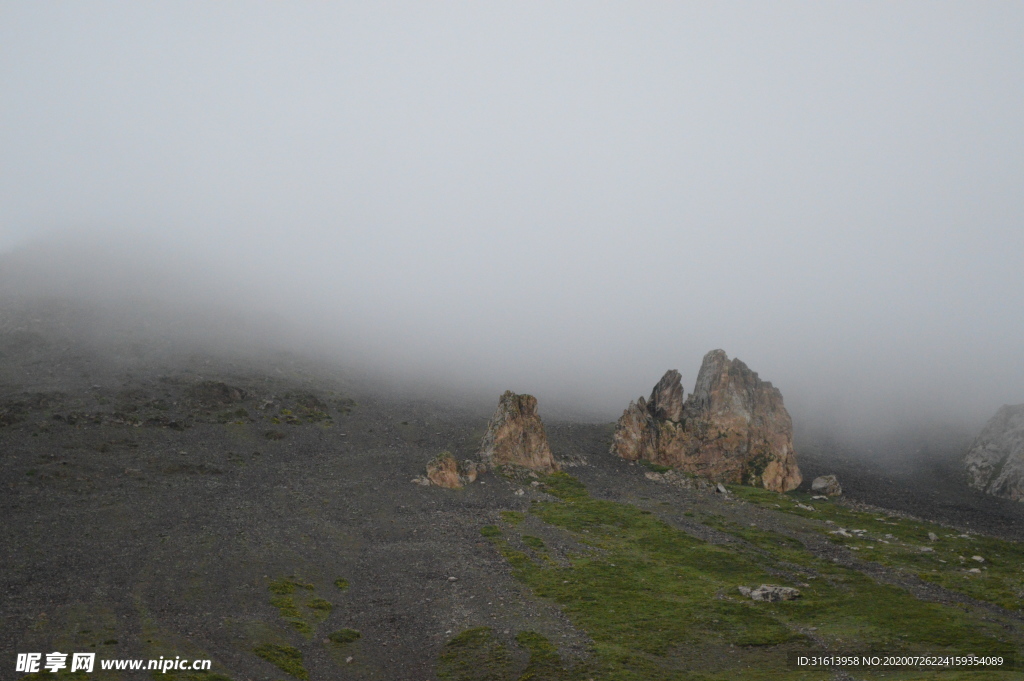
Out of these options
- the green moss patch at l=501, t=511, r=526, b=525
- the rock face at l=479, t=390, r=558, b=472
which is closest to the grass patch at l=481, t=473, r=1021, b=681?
the green moss patch at l=501, t=511, r=526, b=525

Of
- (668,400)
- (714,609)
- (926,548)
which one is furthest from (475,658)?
(668,400)

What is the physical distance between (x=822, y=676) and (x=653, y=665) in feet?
38.1

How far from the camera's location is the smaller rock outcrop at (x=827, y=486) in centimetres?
12185

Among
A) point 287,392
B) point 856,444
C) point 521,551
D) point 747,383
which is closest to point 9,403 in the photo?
point 287,392

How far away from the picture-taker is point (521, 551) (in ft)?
237

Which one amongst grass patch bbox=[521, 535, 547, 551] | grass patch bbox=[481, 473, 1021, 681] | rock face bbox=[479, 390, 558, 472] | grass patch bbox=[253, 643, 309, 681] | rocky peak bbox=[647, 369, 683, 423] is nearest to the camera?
grass patch bbox=[253, 643, 309, 681]

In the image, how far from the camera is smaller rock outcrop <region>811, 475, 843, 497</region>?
400 ft

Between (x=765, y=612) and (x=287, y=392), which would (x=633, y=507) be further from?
(x=287, y=392)

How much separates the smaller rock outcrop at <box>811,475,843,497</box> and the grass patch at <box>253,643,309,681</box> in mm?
114594

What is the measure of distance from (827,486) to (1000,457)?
54.6 metres

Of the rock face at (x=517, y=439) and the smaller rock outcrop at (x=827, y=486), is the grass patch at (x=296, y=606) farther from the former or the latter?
the smaller rock outcrop at (x=827, y=486)

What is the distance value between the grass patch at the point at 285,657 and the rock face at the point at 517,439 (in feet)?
211

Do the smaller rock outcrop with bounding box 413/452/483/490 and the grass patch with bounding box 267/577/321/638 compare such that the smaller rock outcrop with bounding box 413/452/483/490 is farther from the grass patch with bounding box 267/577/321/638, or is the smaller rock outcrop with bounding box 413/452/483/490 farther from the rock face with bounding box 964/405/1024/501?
the rock face with bounding box 964/405/1024/501

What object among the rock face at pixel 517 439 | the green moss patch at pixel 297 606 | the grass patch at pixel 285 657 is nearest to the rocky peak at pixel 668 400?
the rock face at pixel 517 439
